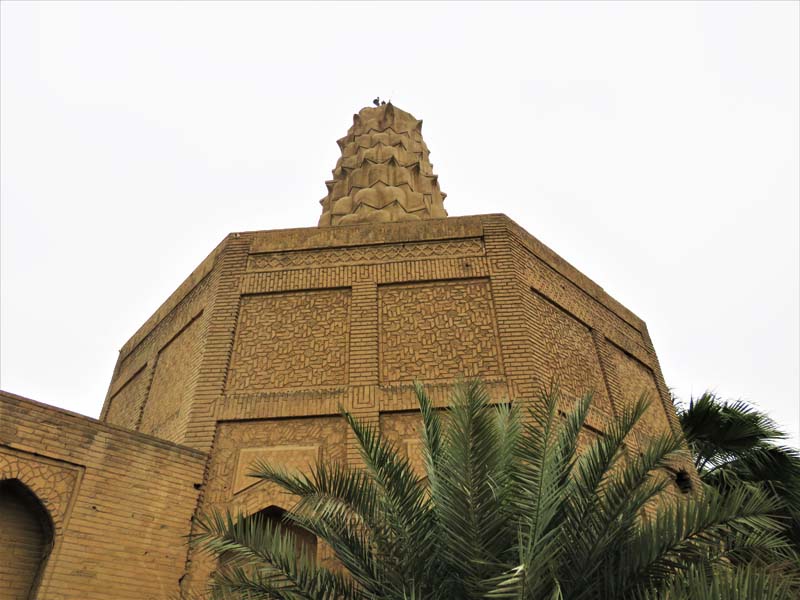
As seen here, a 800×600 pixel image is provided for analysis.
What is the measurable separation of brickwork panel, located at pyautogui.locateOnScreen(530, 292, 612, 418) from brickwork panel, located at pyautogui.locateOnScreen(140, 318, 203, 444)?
142 inches

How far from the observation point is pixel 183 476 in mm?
5562

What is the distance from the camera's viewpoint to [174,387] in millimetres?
6992

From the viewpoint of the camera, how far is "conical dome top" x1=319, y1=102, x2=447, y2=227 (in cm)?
941

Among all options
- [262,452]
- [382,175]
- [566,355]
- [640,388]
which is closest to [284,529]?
[262,452]

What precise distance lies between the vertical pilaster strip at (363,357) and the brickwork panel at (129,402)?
2.96 meters

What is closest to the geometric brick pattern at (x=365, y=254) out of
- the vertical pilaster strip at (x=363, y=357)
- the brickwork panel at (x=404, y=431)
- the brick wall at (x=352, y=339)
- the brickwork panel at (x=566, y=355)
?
the brick wall at (x=352, y=339)

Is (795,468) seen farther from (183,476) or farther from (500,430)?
(183,476)

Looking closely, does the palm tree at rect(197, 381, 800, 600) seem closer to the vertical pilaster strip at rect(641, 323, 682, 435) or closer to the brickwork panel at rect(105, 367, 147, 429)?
the brickwork panel at rect(105, 367, 147, 429)

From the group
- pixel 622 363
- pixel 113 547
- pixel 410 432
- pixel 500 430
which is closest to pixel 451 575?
pixel 500 430

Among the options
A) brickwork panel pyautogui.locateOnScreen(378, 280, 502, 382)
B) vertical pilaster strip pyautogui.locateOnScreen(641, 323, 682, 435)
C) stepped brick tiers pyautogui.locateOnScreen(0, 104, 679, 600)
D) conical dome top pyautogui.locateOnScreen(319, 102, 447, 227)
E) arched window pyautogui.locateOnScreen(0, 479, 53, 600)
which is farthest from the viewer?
conical dome top pyautogui.locateOnScreen(319, 102, 447, 227)

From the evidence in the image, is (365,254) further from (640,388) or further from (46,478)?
(640,388)

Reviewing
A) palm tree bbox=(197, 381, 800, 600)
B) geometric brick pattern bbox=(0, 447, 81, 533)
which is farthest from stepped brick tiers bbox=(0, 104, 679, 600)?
palm tree bbox=(197, 381, 800, 600)

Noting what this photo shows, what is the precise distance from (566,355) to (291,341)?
9.93 feet

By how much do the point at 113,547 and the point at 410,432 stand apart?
2656 mm
